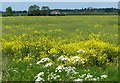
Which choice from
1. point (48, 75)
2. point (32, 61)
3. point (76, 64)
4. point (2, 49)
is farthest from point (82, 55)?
point (2, 49)

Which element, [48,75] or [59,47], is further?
[59,47]

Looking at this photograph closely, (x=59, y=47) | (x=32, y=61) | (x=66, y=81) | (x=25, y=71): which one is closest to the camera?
(x=66, y=81)

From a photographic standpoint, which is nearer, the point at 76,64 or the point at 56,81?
the point at 56,81

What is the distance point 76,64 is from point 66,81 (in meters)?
1.95

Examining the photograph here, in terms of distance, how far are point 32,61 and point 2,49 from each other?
2.91 meters

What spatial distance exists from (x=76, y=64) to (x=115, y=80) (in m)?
2.06

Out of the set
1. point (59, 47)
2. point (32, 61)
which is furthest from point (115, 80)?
point (59, 47)

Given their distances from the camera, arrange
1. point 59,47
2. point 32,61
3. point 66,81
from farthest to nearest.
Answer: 1. point 59,47
2. point 32,61
3. point 66,81

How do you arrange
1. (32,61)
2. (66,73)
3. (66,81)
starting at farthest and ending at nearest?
(32,61) < (66,73) < (66,81)

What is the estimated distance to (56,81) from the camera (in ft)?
24.7

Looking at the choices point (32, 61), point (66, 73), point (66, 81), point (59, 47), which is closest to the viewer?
point (66, 81)

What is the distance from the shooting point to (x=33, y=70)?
29.1ft

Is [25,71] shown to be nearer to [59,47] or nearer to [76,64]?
[76,64]

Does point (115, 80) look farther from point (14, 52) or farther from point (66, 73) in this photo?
point (14, 52)
